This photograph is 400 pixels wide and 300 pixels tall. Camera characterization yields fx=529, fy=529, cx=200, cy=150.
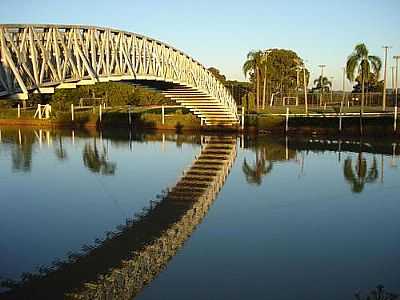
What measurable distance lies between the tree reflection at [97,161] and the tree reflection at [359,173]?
13701mm

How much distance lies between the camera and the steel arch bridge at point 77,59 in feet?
65.7

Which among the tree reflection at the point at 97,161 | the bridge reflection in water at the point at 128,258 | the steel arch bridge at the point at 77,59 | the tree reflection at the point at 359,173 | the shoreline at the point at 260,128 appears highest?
the steel arch bridge at the point at 77,59

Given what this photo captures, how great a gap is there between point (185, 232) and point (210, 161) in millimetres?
18692

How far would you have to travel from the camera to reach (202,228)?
1833cm

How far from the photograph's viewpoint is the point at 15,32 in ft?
68.9

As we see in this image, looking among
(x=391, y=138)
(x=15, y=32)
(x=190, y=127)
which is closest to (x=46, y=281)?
(x=15, y=32)

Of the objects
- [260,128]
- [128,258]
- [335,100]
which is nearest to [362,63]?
[260,128]

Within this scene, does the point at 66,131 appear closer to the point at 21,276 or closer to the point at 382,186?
the point at 382,186

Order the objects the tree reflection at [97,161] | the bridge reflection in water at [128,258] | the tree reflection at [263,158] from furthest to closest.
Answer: the tree reflection at [97,161] → the tree reflection at [263,158] → the bridge reflection in water at [128,258]

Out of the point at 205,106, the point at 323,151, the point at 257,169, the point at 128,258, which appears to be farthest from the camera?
the point at 205,106

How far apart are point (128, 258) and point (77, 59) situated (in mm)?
12494

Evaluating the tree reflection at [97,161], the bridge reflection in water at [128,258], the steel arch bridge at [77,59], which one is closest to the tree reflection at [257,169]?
the bridge reflection in water at [128,258]

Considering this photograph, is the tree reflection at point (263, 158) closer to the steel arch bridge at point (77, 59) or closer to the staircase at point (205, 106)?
the staircase at point (205, 106)

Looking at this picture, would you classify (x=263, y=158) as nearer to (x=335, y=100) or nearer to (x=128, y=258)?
(x=128, y=258)
